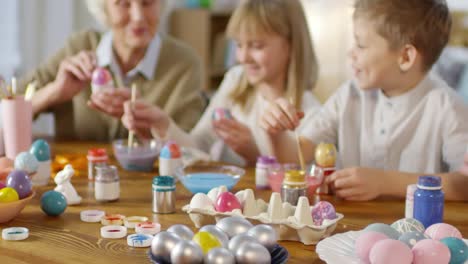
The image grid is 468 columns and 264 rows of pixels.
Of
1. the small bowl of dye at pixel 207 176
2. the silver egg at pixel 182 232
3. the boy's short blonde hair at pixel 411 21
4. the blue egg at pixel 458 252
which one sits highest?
the boy's short blonde hair at pixel 411 21

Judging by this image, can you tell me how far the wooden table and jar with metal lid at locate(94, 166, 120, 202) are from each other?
0.06ft

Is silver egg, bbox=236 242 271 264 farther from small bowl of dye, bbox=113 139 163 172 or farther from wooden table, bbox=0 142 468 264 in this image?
small bowl of dye, bbox=113 139 163 172

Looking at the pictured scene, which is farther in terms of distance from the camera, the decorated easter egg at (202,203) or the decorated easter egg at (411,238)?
the decorated easter egg at (202,203)

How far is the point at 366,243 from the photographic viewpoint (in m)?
1.18

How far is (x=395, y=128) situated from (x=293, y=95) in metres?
0.50

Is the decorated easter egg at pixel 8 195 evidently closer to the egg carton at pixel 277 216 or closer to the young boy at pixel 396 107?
the egg carton at pixel 277 216

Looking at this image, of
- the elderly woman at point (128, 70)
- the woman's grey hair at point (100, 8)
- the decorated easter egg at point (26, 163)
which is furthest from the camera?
the woman's grey hair at point (100, 8)

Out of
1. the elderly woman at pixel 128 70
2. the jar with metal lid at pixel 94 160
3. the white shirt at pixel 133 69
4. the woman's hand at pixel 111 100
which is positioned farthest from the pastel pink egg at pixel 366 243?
the white shirt at pixel 133 69

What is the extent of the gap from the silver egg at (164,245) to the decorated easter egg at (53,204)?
46cm

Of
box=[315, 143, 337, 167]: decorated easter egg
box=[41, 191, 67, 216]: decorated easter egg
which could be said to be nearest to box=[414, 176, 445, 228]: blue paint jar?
box=[315, 143, 337, 167]: decorated easter egg

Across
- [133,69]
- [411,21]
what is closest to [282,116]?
[411,21]

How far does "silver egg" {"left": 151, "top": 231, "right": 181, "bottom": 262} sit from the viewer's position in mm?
1109

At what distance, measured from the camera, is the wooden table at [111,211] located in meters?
1.27

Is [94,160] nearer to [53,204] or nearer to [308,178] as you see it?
[53,204]
